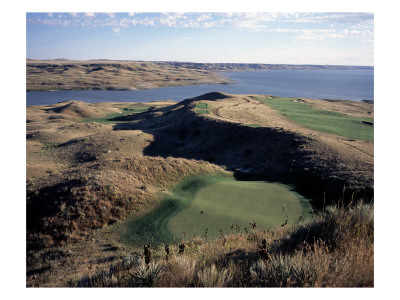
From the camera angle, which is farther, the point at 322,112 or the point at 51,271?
the point at 322,112

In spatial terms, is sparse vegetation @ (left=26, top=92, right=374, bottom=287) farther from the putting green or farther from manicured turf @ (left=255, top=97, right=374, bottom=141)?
manicured turf @ (left=255, top=97, right=374, bottom=141)

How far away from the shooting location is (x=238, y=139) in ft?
104

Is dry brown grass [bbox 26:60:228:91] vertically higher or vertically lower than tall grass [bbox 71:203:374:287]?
higher

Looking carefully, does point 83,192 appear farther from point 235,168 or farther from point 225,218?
point 235,168

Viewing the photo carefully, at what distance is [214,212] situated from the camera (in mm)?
11273

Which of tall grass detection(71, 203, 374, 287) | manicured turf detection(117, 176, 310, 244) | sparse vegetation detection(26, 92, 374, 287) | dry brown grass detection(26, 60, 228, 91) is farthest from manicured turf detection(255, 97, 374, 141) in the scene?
dry brown grass detection(26, 60, 228, 91)

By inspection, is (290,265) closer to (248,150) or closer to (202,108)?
(248,150)

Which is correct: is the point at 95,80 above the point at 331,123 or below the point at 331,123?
above

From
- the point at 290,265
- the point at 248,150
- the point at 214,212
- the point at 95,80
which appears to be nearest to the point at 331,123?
the point at 248,150

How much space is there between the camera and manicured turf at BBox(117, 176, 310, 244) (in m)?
9.96

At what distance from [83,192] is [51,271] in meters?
4.88

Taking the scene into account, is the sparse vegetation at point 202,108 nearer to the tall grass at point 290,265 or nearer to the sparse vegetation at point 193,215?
the sparse vegetation at point 193,215

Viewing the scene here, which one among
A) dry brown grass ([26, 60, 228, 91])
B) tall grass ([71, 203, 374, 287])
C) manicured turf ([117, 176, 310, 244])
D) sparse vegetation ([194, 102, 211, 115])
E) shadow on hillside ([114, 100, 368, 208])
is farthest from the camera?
dry brown grass ([26, 60, 228, 91])

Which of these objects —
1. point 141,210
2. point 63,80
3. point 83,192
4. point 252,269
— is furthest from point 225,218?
point 63,80
